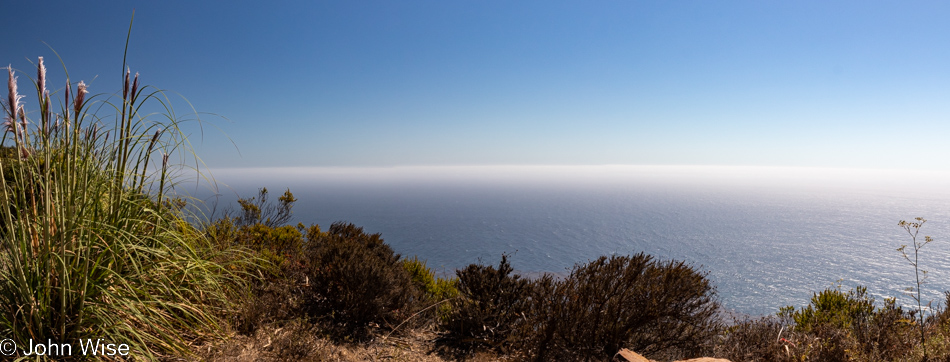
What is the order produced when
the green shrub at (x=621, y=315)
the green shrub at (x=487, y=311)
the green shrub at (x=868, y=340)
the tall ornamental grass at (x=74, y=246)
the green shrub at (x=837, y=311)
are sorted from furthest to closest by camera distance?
the green shrub at (x=837, y=311) < the green shrub at (x=487, y=311) < the green shrub at (x=621, y=315) < the green shrub at (x=868, y=340) < the tall ornamental grass at (x=74, y=246)

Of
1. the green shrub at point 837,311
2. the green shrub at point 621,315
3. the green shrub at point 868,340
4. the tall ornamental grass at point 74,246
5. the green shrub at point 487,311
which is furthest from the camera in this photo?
the green shrub at point 837,311

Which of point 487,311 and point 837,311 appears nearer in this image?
point 487,311

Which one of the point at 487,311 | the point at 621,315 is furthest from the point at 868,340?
the point at 487,311

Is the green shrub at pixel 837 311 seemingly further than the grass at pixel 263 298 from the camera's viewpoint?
Yes

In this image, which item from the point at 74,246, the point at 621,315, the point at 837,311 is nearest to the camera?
the point at 74,246

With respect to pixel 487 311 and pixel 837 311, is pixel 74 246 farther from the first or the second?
pixel 837 311

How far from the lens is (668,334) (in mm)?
3881

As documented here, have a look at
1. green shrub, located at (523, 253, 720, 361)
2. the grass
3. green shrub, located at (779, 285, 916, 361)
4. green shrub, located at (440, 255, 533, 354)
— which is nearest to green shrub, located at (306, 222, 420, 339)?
the grass

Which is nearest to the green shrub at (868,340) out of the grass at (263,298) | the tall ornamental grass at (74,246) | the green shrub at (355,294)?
the grass at (263,298)

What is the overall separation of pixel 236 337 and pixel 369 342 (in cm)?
126

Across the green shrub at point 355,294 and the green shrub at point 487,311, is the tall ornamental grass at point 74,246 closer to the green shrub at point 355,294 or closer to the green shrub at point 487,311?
the green shrub at point 355,294

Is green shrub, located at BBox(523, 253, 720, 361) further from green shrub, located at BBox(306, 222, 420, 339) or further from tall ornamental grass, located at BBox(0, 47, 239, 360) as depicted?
tall ornamental grass, located at BBox(0, 47, 239, 360)

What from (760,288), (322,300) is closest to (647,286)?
(322,300)

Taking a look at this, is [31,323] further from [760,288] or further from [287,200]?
[760,288]
